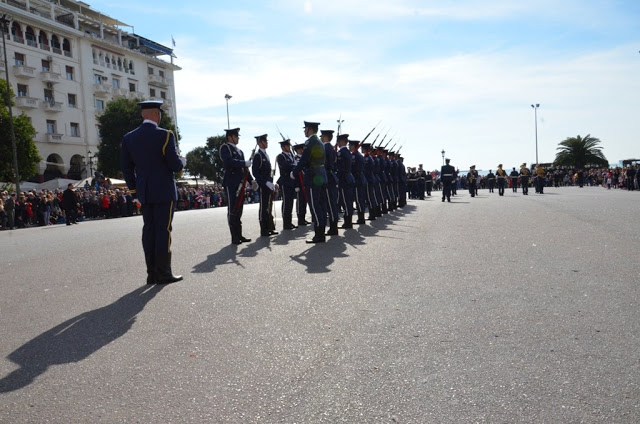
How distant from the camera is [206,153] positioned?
79.4 metres

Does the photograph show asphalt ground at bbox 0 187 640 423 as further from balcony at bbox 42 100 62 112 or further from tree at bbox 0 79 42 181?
balcony at bbox 42 100 62 112

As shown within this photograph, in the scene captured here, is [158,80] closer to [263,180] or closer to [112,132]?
[112,132]

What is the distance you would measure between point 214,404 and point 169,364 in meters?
0.79

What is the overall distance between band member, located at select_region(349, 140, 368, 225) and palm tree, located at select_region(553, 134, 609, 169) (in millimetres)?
64291

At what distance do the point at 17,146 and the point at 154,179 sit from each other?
37.2m

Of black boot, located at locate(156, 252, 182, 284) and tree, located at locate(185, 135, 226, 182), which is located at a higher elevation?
tree, located at locate(185, 135, 226, 182)

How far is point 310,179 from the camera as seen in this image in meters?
11.0

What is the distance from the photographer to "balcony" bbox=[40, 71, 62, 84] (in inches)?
2211

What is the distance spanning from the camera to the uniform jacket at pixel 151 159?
22.8 feet

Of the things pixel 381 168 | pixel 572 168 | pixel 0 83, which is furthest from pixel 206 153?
pixel 381 168

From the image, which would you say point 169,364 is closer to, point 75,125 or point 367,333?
point 367,333

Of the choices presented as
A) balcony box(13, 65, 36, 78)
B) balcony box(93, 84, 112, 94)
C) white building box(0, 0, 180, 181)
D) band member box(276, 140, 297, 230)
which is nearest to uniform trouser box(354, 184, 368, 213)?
band member box(276, 140, 297, 230)

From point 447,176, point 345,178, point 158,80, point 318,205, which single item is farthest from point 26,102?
point 318,205

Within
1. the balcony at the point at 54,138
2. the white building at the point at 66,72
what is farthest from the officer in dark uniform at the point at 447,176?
the balcony at the point at 54,138
